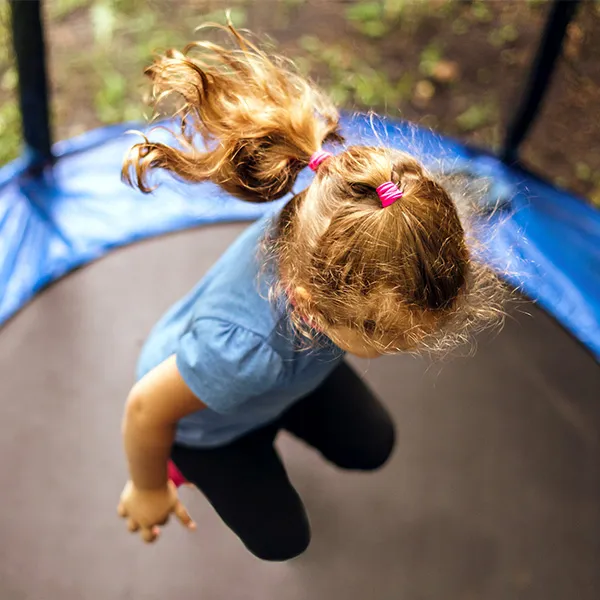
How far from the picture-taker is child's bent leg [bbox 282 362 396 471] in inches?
Result: 44.3

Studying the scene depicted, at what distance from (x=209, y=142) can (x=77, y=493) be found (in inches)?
26.2

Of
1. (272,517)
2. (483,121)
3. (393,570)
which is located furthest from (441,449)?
(483,121)

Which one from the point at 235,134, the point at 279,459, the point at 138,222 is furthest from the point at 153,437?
the point at 138,222

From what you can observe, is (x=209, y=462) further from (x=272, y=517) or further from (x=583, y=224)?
(x=583, y=224)

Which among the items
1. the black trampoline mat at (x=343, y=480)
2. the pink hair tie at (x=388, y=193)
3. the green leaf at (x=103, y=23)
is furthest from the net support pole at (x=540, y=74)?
the green leaf at (x=103, y=23)

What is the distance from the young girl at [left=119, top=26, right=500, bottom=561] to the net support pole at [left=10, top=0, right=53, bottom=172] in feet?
2.09

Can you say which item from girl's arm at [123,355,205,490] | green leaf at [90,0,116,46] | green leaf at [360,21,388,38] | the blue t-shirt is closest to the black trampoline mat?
girl's arm at [123,355,205,490]

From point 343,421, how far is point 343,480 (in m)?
0.16

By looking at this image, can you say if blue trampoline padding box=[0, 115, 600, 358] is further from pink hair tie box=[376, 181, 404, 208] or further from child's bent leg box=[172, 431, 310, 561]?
pink hair tie box=[376, 181, 404, 208]

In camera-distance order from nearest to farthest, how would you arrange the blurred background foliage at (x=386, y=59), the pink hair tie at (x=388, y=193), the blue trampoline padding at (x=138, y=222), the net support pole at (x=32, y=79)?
the pink hair tie at (x=388, y=193) → the net support pole at (x=32, y=79) → the blue trampoline padding at (x=138, y=222) → the blurred background foliage at (x=386, y=59)

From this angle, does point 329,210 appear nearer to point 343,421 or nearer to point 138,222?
point 343,421

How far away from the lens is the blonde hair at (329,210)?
683 mm

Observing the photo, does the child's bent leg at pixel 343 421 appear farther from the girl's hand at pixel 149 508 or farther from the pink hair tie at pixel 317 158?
the pink hair tie at pixel 317 158

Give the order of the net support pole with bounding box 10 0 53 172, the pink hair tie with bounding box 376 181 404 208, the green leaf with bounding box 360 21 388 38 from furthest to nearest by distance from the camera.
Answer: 1. the green leaf with bounding box 360 21 388 38
2. the net support pole with bounding box 10 0 53 172
3. the pink hair tie with bounding box 376 181 404 208
